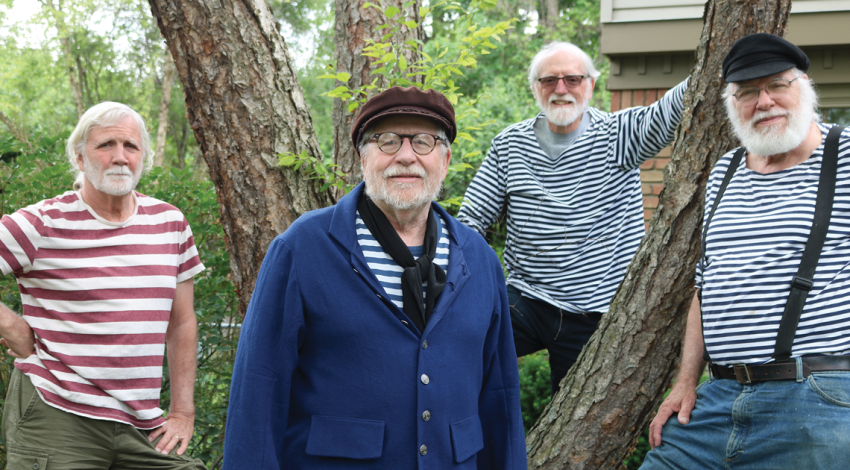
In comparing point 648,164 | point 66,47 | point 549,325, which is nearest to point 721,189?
point 549,325

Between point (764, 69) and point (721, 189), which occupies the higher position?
point (764, 69)

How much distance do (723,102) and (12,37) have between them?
2212cm

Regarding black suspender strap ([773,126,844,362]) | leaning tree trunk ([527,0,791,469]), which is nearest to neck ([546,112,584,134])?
leaning tree trunk ([527,0,791,469])

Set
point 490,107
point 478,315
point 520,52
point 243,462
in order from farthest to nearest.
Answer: point 520,52 < point 490,107 < point 478,315 < point 243,462

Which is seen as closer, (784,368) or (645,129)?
(784,368)

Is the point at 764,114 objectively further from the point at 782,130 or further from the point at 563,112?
the point at 563,112

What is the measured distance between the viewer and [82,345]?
2.56 meters

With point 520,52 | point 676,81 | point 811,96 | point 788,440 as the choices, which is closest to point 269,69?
point 811,96

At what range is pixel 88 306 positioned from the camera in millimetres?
2578

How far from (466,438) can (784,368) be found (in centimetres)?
106

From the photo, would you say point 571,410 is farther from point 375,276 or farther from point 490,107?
point 490,107

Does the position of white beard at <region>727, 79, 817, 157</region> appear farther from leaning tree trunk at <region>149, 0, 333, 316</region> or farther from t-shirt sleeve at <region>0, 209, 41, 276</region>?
t-shirt sleeve at <region>0, 209, 41, 276</region>

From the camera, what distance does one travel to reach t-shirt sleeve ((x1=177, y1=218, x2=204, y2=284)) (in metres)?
2.88

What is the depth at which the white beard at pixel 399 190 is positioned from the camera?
6.60ft
